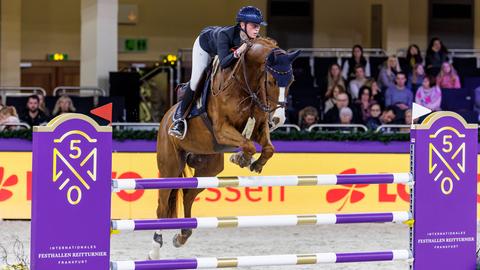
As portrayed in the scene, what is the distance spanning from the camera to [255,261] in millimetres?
6375

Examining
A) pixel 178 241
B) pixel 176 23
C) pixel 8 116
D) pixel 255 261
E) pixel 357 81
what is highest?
pixel 176 23

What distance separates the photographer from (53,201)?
234 inches

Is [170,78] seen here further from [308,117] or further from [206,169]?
[206,169]

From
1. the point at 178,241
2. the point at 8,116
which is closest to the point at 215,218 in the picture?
the point at 178,241

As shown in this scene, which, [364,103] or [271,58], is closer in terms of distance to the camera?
[271,58]

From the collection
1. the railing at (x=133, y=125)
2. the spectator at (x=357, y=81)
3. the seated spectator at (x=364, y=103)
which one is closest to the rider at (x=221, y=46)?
the railing at (x=133, y=125)

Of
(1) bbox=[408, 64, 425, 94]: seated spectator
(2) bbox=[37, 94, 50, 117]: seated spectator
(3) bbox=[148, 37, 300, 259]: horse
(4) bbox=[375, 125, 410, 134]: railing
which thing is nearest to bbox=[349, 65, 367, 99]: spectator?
(1) bbox=[408, 64, 425, 94]: seated spectator

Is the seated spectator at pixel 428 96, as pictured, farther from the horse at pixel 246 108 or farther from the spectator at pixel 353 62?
the horse at pixel 246 108

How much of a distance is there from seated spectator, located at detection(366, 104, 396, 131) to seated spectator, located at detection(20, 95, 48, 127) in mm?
4283

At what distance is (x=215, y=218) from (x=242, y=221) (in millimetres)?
172

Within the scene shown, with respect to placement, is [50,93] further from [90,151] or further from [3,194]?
[90,151]

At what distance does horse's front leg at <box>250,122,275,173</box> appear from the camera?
7.12 m

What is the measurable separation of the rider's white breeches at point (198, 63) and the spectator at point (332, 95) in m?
5.89

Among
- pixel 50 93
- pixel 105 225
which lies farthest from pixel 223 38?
pixel 50 93
